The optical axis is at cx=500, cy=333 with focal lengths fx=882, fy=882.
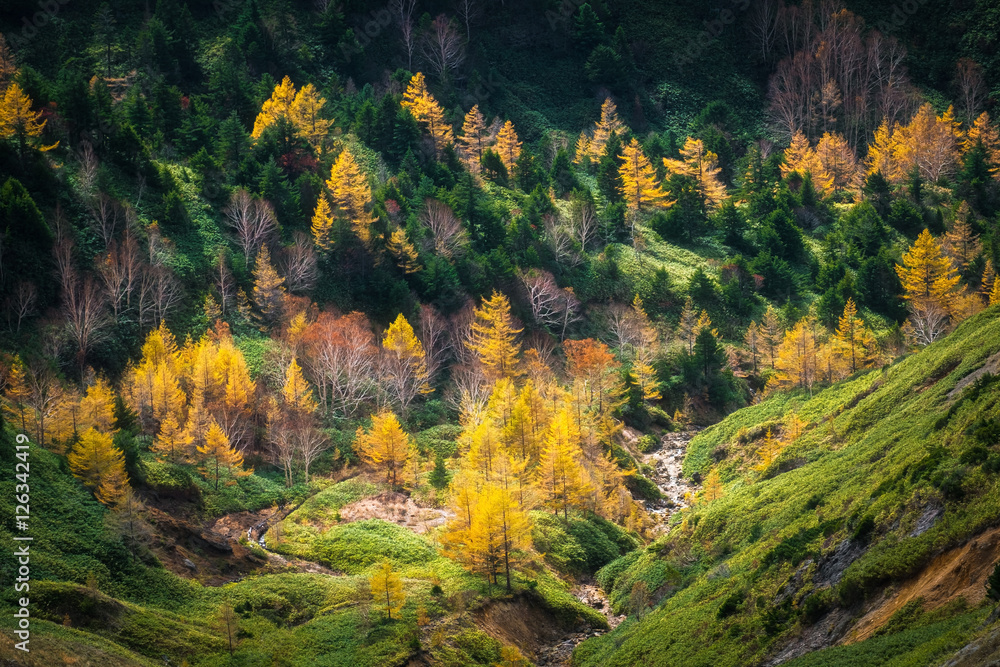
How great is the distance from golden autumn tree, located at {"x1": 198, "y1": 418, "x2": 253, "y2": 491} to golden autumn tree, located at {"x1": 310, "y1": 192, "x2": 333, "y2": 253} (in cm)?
2884

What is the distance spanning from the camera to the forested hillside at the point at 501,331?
1581 inches

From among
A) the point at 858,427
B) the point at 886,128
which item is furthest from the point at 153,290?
the point at 886,128

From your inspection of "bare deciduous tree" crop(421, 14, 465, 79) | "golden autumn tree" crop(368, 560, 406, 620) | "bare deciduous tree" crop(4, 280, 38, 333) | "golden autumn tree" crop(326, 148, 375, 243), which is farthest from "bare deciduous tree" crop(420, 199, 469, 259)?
"golden autumn tree" crop(368, 560, 406, 620)

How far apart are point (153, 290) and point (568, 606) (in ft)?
149

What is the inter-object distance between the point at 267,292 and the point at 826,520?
5691cm

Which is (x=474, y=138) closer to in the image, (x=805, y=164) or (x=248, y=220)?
(x=248, y=220)

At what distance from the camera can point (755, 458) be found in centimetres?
6581

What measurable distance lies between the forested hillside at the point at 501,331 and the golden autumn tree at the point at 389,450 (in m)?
0.37

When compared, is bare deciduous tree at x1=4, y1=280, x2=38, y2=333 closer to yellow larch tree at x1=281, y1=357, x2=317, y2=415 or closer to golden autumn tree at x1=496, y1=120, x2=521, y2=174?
yellow larch tree at x1=281, y1=357, x2=317, y2=415

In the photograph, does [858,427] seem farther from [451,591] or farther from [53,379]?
[53,379]

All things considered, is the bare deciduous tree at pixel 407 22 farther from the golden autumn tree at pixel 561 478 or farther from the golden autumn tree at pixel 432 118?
the golden autumn tree at pixel 561 478

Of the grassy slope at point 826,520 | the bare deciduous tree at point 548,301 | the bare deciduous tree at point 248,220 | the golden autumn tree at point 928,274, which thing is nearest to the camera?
the grassy slope at point 826,520

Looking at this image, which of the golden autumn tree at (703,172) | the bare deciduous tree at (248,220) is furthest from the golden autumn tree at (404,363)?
the golden autumn tree at (703,172)

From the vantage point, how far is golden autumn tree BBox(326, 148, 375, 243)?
9081 cm
